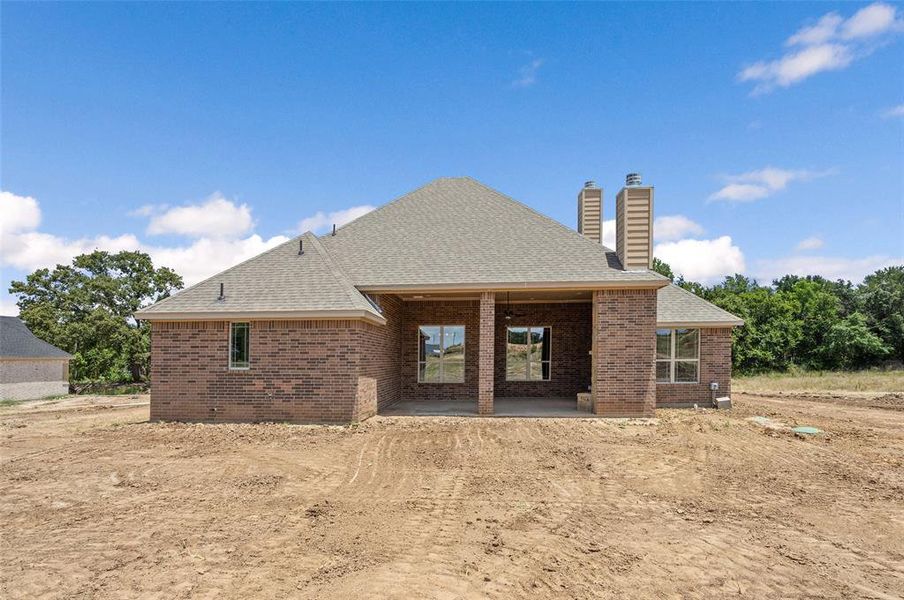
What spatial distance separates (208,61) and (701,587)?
14.3 meters

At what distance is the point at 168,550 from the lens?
472 centimetres

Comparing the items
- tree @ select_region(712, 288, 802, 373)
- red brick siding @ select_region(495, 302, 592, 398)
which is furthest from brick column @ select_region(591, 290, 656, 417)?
tree @ select_region(712, 288, 802, 373)

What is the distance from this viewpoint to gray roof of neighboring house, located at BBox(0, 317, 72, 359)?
2520 centimetres

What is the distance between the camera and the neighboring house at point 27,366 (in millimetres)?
24891

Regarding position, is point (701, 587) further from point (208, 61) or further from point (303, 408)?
point (208, 61)

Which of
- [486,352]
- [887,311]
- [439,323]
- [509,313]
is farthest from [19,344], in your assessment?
[887,311]

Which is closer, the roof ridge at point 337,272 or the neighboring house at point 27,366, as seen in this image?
the roof ridge at point 337,272

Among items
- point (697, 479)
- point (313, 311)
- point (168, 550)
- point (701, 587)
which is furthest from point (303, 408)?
point (701, 587)

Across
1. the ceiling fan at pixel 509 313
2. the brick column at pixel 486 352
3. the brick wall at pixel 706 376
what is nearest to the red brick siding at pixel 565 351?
the ceiling fan at pixel 509 313

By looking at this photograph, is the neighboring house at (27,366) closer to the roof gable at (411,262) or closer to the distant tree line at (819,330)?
the roof gable at (411,262)

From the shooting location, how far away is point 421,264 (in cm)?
1355

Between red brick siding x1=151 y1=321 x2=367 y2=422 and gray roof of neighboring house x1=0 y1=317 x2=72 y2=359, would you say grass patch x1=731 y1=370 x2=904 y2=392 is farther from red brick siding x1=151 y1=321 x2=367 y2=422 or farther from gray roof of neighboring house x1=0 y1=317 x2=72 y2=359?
gray roof of neighboring house x1=0 y1=317 x2=72 y2=359

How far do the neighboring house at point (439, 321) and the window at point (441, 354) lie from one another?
1.7 inches

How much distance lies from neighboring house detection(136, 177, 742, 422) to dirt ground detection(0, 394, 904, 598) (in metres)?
1.66
